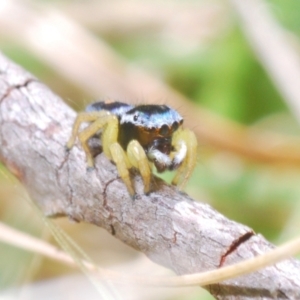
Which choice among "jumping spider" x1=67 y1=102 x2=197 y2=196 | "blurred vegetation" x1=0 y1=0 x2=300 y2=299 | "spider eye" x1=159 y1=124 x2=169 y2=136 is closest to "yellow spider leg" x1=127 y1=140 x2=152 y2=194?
"jumping spider" x1=67 y1=102 x2=197 y2=196

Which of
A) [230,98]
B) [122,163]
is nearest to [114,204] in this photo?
[122,163]

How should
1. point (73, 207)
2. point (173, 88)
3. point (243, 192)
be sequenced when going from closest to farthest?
point (73, 207)
point (243, 192)
point (173, 88)

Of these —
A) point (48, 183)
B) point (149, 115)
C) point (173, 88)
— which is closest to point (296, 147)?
point (173, 88)

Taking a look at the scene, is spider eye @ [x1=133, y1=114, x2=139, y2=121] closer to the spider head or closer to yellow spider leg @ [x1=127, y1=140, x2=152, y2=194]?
the spider head

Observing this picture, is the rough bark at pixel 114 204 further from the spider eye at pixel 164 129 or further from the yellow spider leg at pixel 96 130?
the spider eye at pixel 164 129

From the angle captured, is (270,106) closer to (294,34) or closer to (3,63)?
(294,34)

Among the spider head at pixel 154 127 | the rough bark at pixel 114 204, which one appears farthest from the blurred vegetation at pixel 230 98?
the spider head at pixel 154 127
